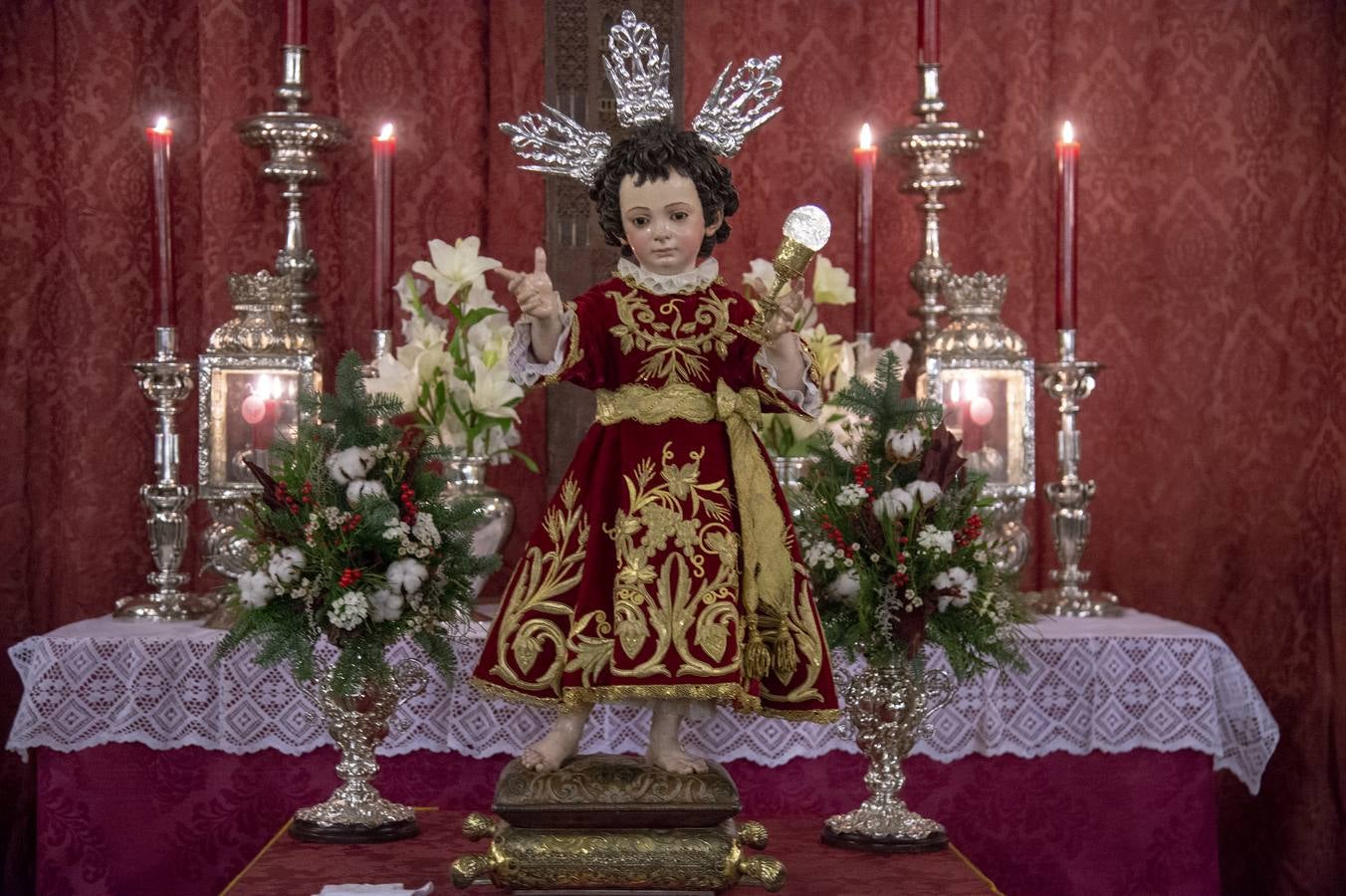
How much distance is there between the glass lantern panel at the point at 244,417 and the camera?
324 cm

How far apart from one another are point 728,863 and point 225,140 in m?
2.16

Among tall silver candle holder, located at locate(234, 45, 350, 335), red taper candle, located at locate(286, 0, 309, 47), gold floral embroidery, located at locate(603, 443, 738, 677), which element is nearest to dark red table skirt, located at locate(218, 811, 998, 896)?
gold floral embroidery, located at locate(603, 443, 738, 677)

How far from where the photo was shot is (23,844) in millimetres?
3604

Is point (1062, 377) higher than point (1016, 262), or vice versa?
point (1016, 262)

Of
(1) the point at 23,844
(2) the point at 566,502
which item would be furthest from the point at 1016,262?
(1) the point at 23,844

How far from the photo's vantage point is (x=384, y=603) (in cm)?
248

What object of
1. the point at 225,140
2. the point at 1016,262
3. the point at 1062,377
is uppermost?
the point at 225,140

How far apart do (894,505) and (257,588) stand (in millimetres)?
1027

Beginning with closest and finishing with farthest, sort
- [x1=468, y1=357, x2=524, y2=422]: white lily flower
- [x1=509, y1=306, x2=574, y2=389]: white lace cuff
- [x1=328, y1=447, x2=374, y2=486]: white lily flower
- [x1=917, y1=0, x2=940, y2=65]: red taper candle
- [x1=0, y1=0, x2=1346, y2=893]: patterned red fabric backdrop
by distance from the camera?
1. [x1=509, y1=306, x2=574, y2=389]: white lace cuff
2. [x1=328, y1=447, x2=374, y2=486]: white lily flower
3. [x1=468, y1=357, x2=524, y2=422]: white lily flower
4. [x1=917, y1=0, x2=940, y2=65]: red taper candle
5. [x1=0, y1=0, x2=1346, y2=893]: patterned red fabric backdrop

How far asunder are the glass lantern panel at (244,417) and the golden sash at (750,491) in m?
1.13

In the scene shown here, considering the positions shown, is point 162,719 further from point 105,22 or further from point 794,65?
point 794,65

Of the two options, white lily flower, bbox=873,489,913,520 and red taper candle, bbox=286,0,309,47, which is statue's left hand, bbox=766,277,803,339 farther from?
red taper candle, bbox=286,0,309,47

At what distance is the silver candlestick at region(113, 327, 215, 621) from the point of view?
3168 millimetres

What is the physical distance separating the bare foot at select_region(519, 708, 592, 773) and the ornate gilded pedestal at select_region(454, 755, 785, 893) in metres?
0.03
